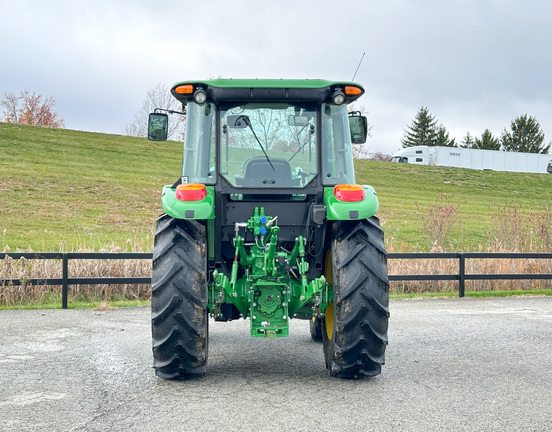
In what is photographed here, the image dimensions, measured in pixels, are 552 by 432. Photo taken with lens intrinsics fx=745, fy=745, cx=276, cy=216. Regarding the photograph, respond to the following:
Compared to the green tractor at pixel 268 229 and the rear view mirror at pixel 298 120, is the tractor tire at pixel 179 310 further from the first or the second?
the rear view mirror at pixel 298 120

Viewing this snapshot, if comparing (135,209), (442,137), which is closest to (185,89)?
(135,209)

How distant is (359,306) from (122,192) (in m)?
25.3

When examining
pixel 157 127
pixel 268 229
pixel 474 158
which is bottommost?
pixel 268 229

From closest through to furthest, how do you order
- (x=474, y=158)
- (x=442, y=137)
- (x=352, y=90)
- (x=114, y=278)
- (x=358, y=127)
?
(x=352, y=90)
(x=358, y=127)
(x=114, y=278)
(x=474, y=158)
(x=442, y=137)

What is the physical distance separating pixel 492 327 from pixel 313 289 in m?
4.65

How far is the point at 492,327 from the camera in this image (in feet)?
33.0

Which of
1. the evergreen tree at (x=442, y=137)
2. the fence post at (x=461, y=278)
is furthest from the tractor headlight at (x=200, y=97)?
the evergreen tree at (x=442, y=137)

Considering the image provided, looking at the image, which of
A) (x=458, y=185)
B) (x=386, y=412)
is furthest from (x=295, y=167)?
(x=458, y=185)

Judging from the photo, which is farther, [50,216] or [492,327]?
[50,216]

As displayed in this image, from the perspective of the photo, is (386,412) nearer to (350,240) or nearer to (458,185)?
(350,240)

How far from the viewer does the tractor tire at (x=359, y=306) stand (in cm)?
623

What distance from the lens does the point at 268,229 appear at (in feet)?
21.5

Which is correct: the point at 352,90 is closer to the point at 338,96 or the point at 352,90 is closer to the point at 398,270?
the point at 338,96

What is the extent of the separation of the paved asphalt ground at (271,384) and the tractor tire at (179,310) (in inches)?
8.2
